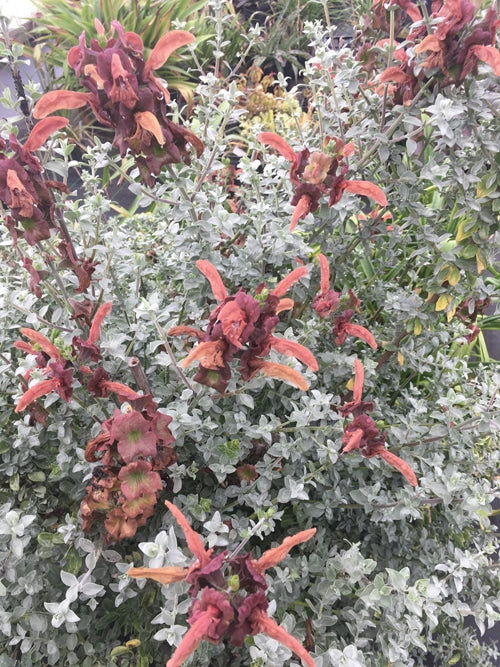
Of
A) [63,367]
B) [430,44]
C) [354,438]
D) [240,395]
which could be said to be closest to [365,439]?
[354,438]

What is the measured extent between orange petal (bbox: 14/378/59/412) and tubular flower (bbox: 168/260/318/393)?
0.20 meters

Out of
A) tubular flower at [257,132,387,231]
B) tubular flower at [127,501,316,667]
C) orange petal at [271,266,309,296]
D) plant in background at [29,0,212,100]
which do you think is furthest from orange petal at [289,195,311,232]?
plant in background at [29,0,212,100]

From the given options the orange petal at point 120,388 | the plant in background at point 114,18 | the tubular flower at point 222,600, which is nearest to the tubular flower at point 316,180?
the orange petal at point 120,388

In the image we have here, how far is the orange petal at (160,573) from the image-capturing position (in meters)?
0.53

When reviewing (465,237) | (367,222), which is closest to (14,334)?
(367,222)

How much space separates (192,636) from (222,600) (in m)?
0.04

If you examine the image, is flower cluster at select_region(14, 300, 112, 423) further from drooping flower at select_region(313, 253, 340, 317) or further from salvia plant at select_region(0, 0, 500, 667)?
drooping flower at select_region(313, 253, 340, 317)

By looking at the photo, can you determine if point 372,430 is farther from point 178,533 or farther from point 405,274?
point 405,274

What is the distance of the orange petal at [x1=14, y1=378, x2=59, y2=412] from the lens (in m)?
0.65

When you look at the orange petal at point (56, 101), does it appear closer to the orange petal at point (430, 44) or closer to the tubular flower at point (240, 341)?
the tubular flower at point (240, 341)

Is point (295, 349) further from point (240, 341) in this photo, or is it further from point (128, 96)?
point (128, 96)

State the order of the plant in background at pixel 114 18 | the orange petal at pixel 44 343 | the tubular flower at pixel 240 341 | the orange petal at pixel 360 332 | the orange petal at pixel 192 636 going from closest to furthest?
1. the orange petal at pixel 192 636
2. the tubular flower at pixel 240 341
3. the orange petal at pixel 44 343
4. the orange petal at pixel 360 332
5. the plant in background at pixel 114 18

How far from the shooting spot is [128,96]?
605 millimetres

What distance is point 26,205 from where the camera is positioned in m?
0.61
